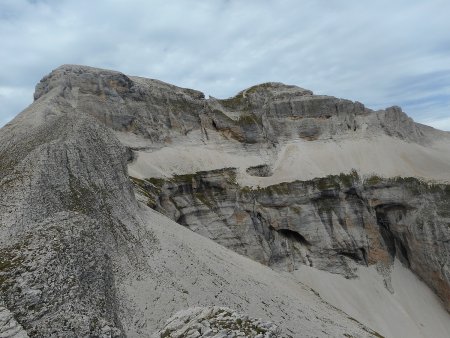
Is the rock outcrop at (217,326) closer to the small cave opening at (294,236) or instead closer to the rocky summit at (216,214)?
the rocky summit at (216,214)

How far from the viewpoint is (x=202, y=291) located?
30078 millimetres

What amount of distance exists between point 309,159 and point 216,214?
2255cm

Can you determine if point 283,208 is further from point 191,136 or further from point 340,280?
point 191,136

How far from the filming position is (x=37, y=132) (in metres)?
37.2

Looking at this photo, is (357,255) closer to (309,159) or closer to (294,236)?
(294,236)

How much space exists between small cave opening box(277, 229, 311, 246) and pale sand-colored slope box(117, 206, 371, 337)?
20686 mm

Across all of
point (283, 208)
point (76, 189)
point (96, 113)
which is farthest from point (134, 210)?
point (283, 208)

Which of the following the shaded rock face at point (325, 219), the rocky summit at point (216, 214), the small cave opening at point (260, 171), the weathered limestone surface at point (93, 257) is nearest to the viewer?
the weathered limestone surface at point (93, 257)

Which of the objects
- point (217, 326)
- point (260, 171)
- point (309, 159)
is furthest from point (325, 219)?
point (217, 326)

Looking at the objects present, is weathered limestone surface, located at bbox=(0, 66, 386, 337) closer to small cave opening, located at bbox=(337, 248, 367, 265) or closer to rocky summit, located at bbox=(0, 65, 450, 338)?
rocky summit, located at bbox=(0, 65, 450, 338)

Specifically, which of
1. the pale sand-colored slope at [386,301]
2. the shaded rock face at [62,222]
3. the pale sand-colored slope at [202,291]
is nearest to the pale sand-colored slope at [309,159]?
the pale sand-colored slope at [386,301]

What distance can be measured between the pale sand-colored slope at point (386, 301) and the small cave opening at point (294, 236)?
180 inches

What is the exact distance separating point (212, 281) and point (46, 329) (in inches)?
820

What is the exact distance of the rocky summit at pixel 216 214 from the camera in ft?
48.9
